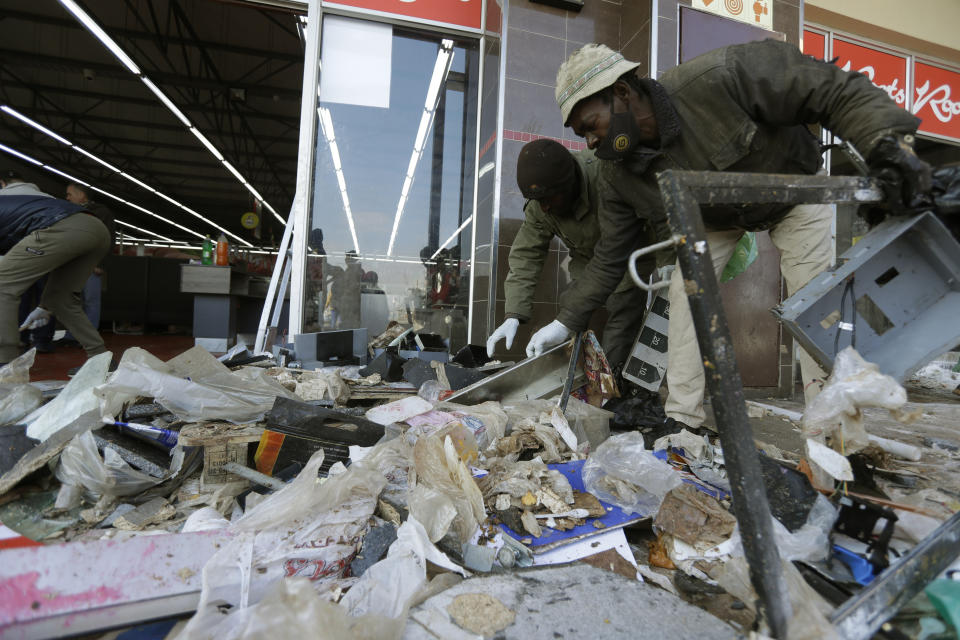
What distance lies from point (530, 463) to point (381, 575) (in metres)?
0.72

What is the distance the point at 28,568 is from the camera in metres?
0.77

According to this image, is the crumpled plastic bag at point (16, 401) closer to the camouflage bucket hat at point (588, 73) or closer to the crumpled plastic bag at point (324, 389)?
the crumpled plastic bag at point (324, 389)

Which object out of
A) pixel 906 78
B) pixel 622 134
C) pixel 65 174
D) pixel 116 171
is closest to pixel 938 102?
pixel 906 78

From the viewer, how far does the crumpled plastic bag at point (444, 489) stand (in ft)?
3.69

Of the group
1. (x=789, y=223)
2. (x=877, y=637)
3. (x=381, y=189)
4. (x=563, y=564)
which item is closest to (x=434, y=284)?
(x=381, y=189)

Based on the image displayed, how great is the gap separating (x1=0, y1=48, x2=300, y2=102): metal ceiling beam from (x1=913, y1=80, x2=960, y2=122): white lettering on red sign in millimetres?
10107

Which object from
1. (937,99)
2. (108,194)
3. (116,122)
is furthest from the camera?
(108,194)

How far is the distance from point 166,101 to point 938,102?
43.3 ft

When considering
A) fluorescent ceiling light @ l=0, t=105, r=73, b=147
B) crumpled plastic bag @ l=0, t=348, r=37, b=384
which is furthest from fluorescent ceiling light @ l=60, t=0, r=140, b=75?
crumpled plastic bag @ l=0, t=348, r=37, b=384

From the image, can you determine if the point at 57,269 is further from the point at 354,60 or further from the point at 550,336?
the point at 550,336

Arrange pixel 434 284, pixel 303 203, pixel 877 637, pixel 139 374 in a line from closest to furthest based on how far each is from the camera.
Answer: pixel 877 637 < pixel 139 374 < pixel 303 203 < pixel 434 284

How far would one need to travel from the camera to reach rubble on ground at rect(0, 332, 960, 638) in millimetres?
820

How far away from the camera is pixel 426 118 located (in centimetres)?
444

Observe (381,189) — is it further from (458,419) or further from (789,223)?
(789,223)
